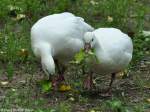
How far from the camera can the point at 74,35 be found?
7.47 meters

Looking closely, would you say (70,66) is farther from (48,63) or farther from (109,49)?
(48,63)

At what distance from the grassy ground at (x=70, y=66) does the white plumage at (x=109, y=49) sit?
375mm

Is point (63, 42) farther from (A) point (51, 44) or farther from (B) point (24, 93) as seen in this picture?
(B) point (24, 93)

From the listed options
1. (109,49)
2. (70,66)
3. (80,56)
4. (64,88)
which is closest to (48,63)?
(80,56)

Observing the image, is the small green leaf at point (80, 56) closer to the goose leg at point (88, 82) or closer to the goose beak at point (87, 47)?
the goose beak at point (87, 47)

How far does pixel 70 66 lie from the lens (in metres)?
8.47

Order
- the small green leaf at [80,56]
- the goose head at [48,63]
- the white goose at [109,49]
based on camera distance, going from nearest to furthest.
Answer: the small green leaf at [80,56], the goose head at [48,63], the white goose at [109,49]

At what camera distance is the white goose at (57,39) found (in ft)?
24.0

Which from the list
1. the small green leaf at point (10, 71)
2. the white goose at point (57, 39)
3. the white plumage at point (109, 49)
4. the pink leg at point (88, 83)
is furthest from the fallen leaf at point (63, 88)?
the small green leaf at point (10, 71)

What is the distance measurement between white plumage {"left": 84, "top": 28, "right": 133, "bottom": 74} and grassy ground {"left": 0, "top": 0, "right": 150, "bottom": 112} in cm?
37

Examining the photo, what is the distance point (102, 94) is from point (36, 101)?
2.87 ft

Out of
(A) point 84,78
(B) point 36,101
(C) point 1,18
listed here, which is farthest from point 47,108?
(C) point 1,18

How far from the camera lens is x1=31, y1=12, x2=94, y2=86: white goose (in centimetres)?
732

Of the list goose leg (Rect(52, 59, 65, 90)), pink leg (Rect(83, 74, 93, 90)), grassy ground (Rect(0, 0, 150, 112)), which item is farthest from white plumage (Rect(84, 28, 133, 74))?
goose leg (Rect(52, 59, 65, 90))
